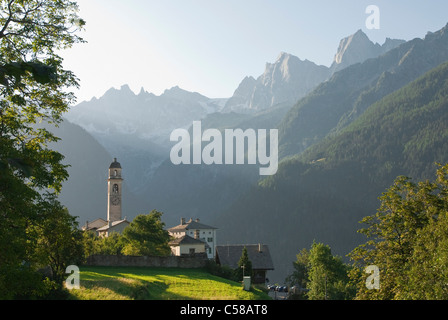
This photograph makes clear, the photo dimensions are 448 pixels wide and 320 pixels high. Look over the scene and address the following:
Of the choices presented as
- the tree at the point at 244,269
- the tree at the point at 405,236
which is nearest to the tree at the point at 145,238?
the tree at the point at 244,269

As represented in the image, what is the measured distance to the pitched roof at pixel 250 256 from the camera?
9975 cm

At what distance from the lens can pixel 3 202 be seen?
18203 millimetres

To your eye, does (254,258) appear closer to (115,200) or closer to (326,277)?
(326,277)

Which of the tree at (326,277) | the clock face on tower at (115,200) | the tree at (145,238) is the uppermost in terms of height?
the clock face on tower at (115,200)

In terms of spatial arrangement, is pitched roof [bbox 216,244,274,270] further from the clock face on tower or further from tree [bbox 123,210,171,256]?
the clock face on tower

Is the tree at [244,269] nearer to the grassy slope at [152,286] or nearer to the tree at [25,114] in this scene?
the grassy slope at [152,286]

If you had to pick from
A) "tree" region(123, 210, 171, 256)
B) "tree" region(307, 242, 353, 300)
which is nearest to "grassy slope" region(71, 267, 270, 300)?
"tree" region(123, 210, 171, 256)

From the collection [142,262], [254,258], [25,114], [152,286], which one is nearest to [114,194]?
[254,258]

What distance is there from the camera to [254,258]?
3984 inches

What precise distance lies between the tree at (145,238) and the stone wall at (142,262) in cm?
924

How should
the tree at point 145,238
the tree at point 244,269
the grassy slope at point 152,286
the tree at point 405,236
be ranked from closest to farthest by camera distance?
the tree at point 405,236 → the grassy slope at point 152,286 → the tree at point 244,269 → the tree at point 145,238

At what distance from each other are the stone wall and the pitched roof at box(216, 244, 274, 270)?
3294 cm
